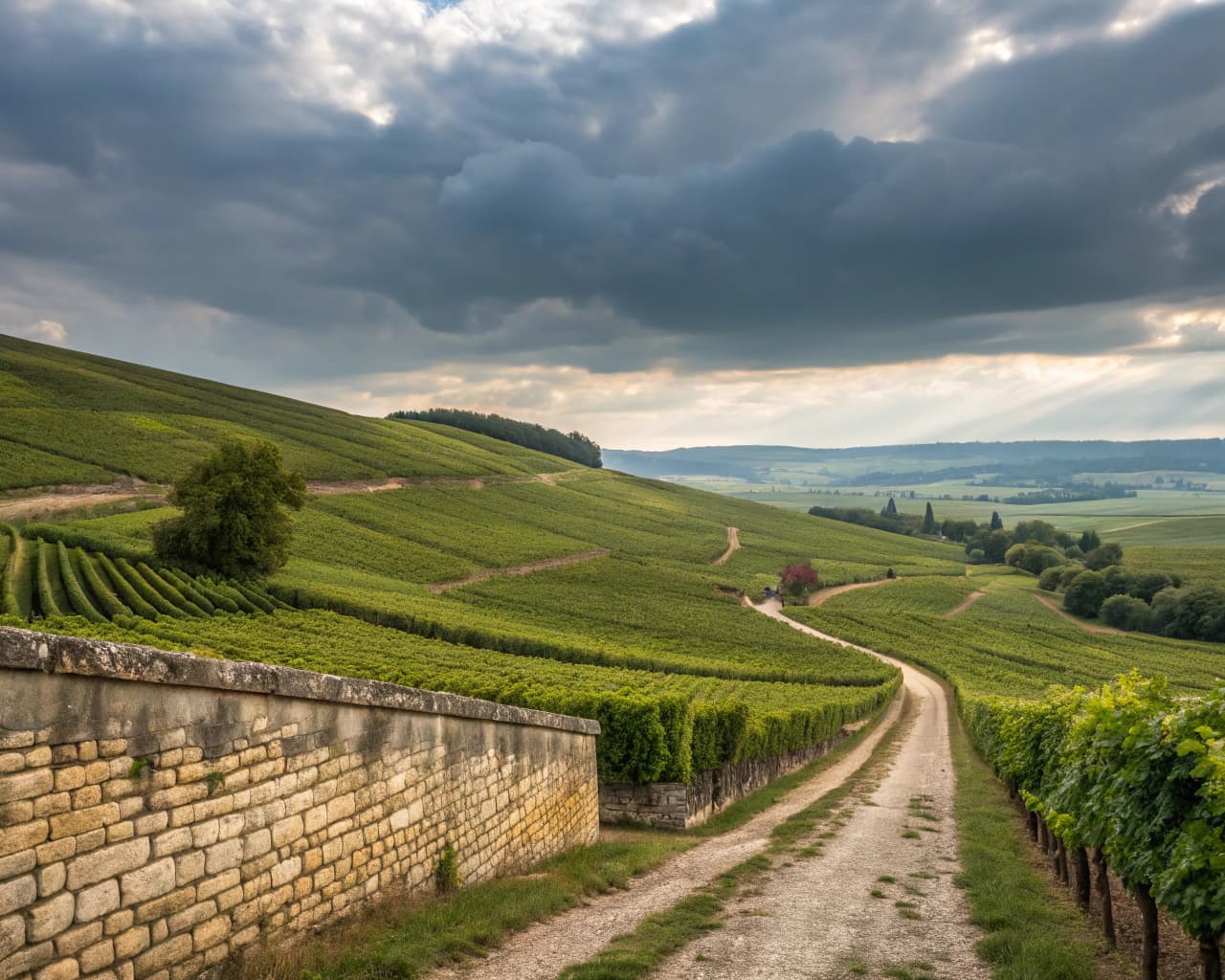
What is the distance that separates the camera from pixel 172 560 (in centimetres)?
4650

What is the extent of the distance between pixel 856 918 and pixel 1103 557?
13795 cm

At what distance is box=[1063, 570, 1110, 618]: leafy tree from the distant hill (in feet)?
267

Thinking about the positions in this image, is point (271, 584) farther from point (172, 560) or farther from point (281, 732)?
point (281, 732)

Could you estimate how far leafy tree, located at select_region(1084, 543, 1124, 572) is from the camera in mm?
124750

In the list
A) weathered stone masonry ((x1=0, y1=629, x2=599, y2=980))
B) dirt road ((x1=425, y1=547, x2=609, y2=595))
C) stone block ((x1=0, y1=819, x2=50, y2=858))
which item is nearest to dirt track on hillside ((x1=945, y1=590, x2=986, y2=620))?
dirt road ((x1=425, y1=547, x2=609, y2=595))

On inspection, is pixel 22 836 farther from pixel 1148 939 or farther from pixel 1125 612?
pixel 1125 612

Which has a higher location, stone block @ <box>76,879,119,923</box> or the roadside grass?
stone block @ <box>76,879,119,923</box>

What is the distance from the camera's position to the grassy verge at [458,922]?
750 cm

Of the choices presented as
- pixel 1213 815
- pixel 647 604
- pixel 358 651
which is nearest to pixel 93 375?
pixel 647 604

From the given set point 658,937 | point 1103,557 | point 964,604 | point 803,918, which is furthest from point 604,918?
point 1103,557

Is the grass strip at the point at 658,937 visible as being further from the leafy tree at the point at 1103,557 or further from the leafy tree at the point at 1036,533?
the leafy tree at the point at 1036,533

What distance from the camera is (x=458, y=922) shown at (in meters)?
9.46

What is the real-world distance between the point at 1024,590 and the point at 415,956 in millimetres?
120164

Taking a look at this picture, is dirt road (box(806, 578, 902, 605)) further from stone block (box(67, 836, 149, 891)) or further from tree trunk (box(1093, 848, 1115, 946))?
stone block (box(67, 836, 149, 891))
